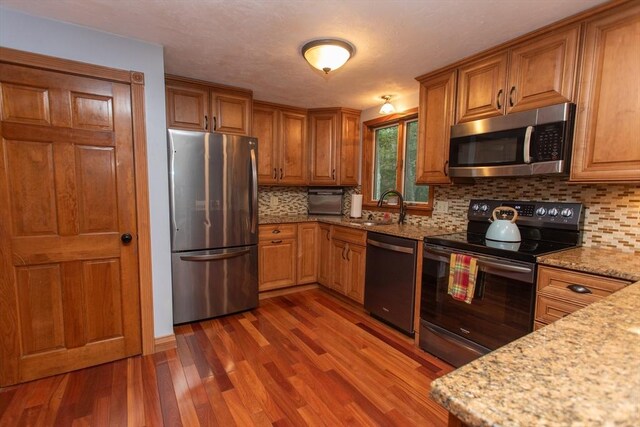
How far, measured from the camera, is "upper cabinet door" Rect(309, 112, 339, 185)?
3.69 metres

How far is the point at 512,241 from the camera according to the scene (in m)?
2.02

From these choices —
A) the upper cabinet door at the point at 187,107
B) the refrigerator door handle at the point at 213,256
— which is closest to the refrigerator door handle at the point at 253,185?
the refrigerator door handle at the point at 213,256

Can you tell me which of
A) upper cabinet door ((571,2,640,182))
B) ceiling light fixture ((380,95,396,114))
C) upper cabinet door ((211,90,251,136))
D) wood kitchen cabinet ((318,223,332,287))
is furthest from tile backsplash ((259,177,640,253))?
upper cabinet door ((211,90,251,136))

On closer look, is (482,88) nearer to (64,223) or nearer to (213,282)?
(213,282)

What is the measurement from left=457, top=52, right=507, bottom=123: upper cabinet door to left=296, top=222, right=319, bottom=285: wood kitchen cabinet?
6.25 feet

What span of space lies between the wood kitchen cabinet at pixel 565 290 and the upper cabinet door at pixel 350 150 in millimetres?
2429

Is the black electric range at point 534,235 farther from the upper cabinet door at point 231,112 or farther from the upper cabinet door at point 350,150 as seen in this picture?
the upper cabinet door at point 231,112

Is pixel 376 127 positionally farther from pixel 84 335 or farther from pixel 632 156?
pixel 84 335

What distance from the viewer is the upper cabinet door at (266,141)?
3.45 m

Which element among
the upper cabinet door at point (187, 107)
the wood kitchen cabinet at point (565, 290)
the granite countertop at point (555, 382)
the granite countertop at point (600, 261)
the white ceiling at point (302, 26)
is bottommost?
the wood kitchen cabinet at point (565, 290)

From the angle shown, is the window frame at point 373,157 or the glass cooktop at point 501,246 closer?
the glass cooktop at point 501,246

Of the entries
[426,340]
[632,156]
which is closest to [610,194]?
[632,156]

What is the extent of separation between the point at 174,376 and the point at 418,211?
8.22ft

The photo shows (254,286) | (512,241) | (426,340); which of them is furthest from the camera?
(254,286)
